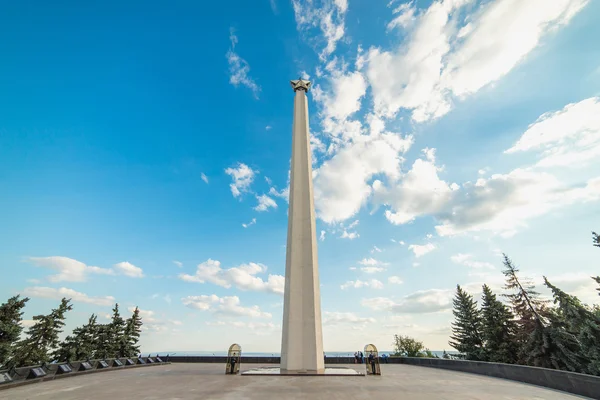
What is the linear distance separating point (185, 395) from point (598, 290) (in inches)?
1046

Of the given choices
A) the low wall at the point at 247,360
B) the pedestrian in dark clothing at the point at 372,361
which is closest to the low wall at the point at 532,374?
the pedestrian in dark clothing at the point at 372,361

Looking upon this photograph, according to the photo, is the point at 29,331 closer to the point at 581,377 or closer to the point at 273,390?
the point at 273,390

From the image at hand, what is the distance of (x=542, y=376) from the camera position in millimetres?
11117

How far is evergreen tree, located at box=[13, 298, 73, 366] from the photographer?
2881 cm

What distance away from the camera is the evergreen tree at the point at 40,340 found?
28812mm

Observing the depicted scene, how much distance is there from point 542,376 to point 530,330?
20178 mm

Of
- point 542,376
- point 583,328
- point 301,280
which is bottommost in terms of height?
point 542,376

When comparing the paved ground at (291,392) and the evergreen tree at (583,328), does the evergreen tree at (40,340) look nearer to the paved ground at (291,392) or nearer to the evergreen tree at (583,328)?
the paved ground at (291,392)

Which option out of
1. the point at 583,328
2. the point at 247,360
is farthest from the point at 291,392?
the point at 583,328

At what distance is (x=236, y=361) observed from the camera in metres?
16.2

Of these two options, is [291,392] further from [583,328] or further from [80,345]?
[80,345]

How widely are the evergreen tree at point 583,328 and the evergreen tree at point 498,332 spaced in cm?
553

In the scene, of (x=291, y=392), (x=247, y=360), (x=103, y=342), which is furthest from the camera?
(x=103, y=342)

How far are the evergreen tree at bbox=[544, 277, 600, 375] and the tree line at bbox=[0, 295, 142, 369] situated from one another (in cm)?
4548
